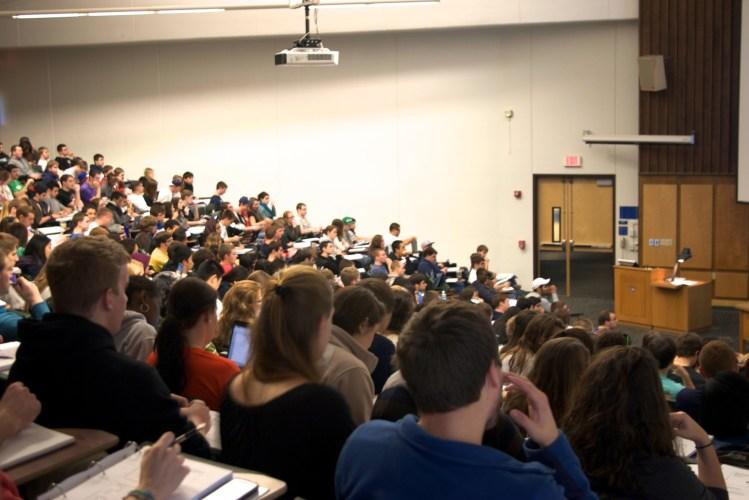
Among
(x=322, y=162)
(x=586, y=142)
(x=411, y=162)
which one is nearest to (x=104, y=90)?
(x=322, y=162)

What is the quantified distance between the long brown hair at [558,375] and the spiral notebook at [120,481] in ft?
4.76

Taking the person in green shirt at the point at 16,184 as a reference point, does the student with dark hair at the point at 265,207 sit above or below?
below

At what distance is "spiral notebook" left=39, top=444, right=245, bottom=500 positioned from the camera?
1993 mm

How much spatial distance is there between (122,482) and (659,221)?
44.2ft

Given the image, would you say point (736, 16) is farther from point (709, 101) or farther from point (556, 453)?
point (556, 453)

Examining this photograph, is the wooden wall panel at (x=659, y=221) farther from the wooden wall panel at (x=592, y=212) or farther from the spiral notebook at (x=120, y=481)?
the spiral notebook at (x=120, y=481)

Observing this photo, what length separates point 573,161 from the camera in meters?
15.3

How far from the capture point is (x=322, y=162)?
56.7 feet

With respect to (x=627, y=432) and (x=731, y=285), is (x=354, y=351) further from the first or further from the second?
(x=731, y=285)

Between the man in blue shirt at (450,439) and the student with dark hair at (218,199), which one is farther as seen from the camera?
the student with dark hair at (218,199)

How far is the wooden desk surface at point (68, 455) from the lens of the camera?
83.1 inches

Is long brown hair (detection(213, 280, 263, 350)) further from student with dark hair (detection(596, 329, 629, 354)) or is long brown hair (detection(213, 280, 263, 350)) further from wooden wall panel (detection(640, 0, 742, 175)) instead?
wooden wall panel (detection(640, 0, 742, 175))

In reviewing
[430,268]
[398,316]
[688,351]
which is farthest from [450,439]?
[430,268]

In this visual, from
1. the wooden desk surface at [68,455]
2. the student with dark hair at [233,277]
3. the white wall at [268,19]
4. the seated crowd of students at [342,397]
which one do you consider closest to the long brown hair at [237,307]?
the seated crowd of students at [342,397]
